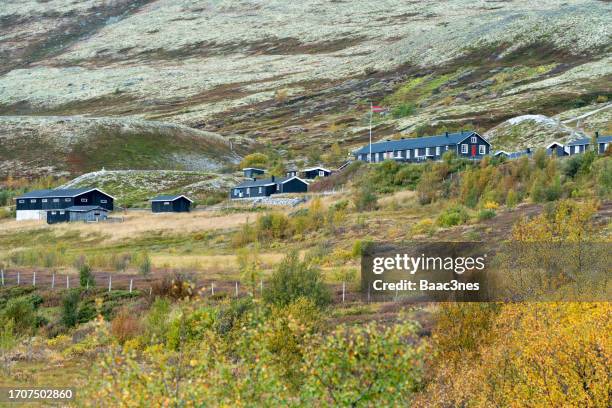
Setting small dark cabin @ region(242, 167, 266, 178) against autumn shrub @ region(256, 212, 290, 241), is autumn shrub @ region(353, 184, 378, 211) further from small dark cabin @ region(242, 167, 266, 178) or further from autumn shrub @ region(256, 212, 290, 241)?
small dark cabin @ region(242, 167, 266, 178)

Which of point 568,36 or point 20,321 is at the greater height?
point 568,36

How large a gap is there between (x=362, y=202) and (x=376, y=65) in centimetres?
13486

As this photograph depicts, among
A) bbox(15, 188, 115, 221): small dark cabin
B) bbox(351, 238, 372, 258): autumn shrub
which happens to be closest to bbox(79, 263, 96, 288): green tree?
bbox(351, 238, 372, 258): autumn shrub

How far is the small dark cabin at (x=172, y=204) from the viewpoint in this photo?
90.2 metres

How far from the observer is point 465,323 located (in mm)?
22203

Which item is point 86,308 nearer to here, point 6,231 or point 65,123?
point 6,231

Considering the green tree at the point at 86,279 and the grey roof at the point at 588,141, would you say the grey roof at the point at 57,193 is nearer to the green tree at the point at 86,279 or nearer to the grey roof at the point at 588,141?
the green tree at the point at 86,279

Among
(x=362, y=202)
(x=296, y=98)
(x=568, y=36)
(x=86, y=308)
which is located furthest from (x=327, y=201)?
(x=568, y=36)

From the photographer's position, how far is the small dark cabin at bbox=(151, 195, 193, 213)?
90250mm

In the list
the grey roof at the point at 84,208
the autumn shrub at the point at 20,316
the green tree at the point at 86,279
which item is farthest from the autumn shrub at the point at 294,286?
the grey roof at the point at 84,208

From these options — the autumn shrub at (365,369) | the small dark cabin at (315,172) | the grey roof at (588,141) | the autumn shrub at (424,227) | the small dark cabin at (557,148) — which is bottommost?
the autumn shrub at (424,227)

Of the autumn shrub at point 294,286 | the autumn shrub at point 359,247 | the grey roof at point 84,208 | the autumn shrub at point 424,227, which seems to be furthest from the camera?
the grey roof at point 84,208

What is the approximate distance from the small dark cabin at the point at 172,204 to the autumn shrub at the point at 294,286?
6146cm

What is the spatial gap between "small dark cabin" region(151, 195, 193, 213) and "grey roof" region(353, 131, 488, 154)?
30743mm
